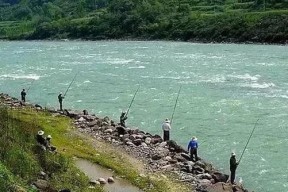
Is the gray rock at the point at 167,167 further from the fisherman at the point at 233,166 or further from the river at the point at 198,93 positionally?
the fisherman at the point at 233,166

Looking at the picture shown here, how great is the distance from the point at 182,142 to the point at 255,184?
7321 millimetres

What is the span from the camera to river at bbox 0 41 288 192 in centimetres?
2638

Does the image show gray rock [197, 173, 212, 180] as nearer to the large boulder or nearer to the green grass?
the green grass

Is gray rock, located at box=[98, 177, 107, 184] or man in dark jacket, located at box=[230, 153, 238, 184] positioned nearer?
gray rock, located at box=[98, 177, 107, 184]

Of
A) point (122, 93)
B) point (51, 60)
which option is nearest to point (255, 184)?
point (122, 93)

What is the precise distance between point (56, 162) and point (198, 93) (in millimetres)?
22180

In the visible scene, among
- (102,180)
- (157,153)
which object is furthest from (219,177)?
(102,180)

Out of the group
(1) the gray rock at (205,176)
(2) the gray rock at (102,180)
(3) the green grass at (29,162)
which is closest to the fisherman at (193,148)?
(1) the gray rock at (205,176)

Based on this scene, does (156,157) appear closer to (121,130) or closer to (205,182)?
(205,182)

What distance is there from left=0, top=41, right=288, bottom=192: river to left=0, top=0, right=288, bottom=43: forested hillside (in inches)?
914

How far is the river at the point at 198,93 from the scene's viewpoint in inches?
1038

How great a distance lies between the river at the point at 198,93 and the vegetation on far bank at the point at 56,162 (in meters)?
4.34

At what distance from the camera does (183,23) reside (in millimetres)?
112438

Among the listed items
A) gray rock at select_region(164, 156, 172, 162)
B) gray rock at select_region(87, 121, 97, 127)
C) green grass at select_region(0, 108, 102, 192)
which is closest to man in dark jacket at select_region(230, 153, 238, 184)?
gray rock at select_region(164, 156, 172, 162)
